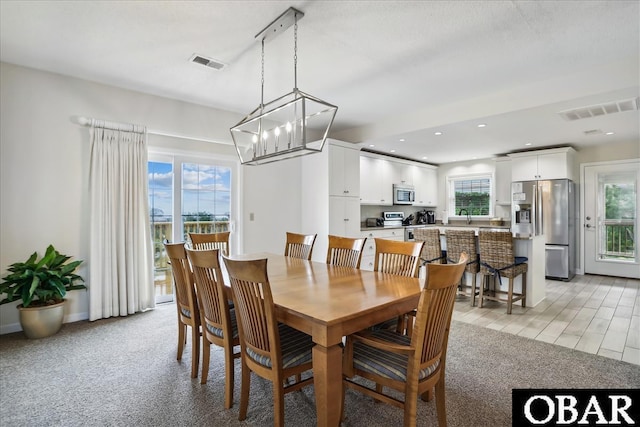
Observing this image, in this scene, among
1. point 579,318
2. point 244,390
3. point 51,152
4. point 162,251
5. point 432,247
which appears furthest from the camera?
point 432,247

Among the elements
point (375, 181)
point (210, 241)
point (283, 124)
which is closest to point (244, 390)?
point (210, 241)

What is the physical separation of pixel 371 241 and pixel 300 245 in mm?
2355

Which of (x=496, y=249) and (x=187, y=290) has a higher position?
(x=496, y=249)

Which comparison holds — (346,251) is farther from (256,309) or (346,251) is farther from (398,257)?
(256,309)

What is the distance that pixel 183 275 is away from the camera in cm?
237

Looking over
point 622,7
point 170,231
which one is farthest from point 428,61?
point 170,231

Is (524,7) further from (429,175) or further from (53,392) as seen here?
(429,175)

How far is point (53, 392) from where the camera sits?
2.16m

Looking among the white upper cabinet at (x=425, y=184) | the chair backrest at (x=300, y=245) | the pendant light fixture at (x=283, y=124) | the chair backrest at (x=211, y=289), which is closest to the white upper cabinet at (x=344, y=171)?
the pendant light fixture at (x=283, y=124)

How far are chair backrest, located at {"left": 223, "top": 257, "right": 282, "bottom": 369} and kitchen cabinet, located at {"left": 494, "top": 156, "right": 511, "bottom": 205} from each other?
6.57 metres

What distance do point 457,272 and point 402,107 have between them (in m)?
3.42

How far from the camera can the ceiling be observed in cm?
233

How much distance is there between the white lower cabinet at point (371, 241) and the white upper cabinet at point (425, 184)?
1267 mm

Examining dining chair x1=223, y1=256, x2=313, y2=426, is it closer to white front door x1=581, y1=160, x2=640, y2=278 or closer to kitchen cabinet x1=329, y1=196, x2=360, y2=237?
kitchen cabinet x1=329, y1=196, x2=360, y2=237
